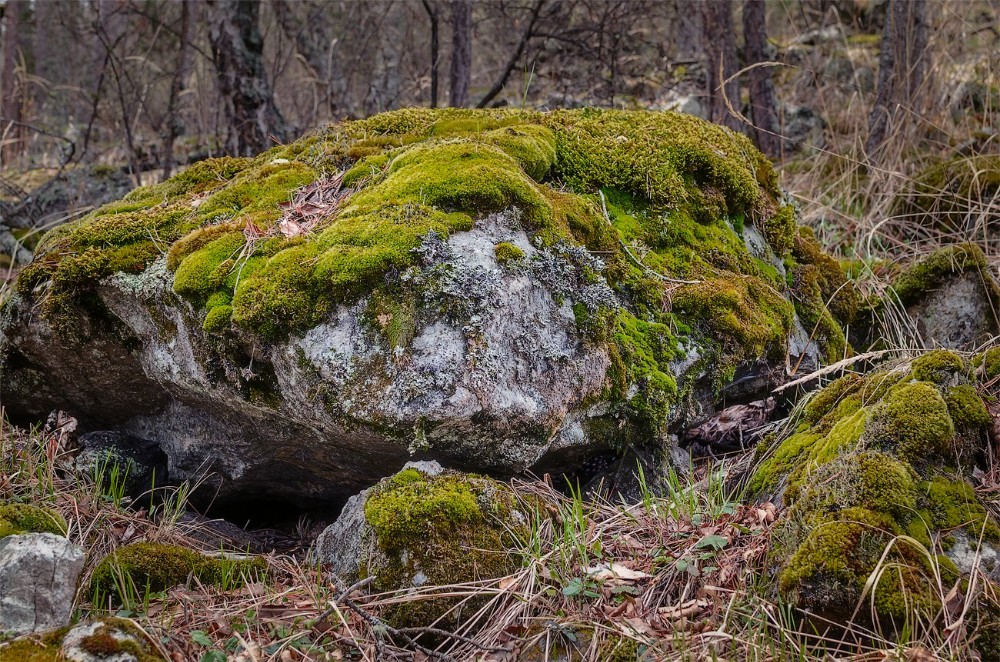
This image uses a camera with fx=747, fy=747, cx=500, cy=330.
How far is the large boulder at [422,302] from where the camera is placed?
2.63 m

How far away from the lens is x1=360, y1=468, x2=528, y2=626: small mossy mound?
91.1 inches

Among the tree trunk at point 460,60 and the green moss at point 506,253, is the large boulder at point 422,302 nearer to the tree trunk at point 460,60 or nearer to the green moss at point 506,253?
the green moss at point 506,253

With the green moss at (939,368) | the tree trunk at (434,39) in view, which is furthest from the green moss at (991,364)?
the tree trunk at (434,39)

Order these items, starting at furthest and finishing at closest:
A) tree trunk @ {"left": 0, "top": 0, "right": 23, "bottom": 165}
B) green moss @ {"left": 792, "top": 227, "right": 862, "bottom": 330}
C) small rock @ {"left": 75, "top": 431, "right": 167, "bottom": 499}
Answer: tree trunk @ {"left": 0, "top": 0, "right": 23, "bottom": 165} → green moss @ {"left": 792, "top": 227, "right": 862, "bottom": 330} → small rock @ {"left": 75, "top": 431, "right": 167, "bottom": 499}

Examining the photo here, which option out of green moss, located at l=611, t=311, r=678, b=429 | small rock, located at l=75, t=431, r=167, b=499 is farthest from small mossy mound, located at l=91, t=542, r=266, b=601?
green moss, located at l=611, t=311, r=678, b=429

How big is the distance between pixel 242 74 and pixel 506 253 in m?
4.69

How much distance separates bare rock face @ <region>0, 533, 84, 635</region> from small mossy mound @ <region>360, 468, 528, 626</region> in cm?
86

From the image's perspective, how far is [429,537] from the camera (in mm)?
2367

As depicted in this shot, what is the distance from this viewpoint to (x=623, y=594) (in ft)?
7.40

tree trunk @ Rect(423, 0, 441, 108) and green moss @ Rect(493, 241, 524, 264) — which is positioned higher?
tree trunk @ Rect(423, 0, 441, 108)

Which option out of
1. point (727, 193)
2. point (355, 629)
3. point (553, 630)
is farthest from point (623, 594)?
point (727, 193)

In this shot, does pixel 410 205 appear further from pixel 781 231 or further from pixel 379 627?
pixel 781 231

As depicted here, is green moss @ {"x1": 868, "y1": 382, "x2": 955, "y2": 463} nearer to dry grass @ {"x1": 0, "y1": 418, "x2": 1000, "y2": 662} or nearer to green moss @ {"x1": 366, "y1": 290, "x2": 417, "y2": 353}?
dry grass @ {"x1": 0, "y1": 418, "x2": 1000, "y2": 662}

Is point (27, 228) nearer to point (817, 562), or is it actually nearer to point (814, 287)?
point (814, 287)
